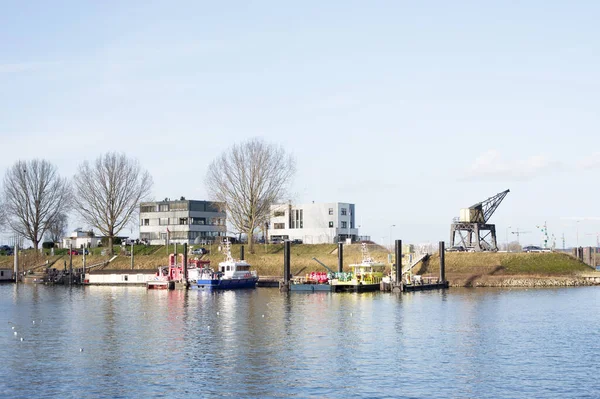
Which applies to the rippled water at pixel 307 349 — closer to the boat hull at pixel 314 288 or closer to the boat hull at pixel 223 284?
the boat hull at pixel 314 288

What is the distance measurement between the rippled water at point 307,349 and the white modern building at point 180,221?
9011cm

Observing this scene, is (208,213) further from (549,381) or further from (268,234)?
(549,381)

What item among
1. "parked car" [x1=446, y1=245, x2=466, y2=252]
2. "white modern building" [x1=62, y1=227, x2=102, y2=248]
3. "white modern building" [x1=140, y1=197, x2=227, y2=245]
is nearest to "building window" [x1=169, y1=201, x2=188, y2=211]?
"white modern building" [x1=140, y1=197, x2=227, y2=245]

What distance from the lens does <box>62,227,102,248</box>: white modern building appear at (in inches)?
6784

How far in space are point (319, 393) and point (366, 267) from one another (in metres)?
66.1

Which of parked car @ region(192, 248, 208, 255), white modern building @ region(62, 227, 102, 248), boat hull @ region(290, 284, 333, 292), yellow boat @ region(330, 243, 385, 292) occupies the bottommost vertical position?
boat hull @ region(290, 284, 333, 292)

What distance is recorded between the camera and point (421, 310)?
74250 mm

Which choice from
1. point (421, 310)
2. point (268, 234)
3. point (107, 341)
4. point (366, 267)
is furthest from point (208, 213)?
point (107, 341)

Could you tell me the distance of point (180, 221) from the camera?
178250 millimetres

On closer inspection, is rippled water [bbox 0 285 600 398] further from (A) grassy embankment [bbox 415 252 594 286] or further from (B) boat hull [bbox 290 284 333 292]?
(A) grassy embankment [bbox 415 252 594 286]

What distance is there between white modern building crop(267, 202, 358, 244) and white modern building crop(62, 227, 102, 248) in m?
40.4

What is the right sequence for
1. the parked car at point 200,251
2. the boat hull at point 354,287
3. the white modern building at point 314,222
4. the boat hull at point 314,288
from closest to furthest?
the boat hull at point 354,287 < the boat hull at point 314,288 < the parked car at point 200,251 < the white modern building at point 314,222

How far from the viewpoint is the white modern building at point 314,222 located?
15746 centimetres

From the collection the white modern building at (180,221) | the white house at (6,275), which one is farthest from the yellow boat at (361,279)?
the white modern building at (180,221)
